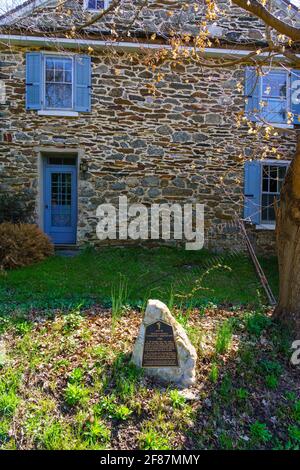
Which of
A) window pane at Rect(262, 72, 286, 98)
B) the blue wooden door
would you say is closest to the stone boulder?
the blue wooden door

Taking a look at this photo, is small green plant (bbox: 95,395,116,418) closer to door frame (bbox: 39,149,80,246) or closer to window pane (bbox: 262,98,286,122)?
door frame (bbox: 39,149,80,246)

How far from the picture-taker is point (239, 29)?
10.3 metres

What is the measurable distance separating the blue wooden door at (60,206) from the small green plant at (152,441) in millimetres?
8181

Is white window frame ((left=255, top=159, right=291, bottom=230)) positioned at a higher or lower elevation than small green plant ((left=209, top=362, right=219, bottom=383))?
higher

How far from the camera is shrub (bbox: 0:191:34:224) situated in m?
9.59

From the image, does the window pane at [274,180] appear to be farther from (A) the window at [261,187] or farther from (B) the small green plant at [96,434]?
(B) the small green plant at [96,434]

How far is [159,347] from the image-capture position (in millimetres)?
3643

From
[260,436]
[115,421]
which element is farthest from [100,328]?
[260,436]

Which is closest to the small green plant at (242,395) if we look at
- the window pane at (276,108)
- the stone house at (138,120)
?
the stone house at (138,120)

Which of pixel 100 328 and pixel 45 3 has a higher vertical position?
pixel 45 3

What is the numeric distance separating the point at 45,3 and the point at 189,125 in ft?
15.2

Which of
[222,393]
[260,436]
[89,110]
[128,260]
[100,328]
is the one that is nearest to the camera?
[260,436]

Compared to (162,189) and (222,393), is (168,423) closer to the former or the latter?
(222,393)

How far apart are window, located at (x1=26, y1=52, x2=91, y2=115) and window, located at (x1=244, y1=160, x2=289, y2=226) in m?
4.60
